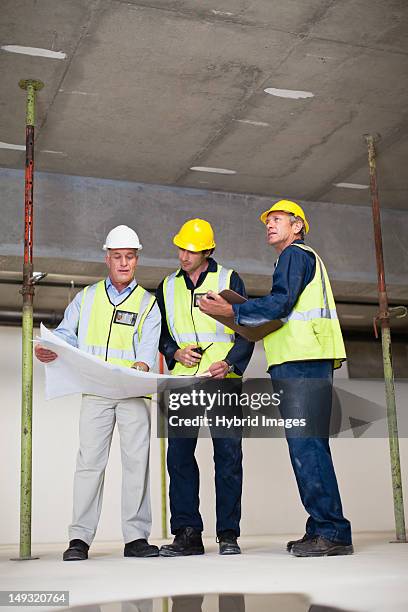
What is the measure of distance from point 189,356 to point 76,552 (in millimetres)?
1134

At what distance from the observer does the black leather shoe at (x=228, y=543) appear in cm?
394

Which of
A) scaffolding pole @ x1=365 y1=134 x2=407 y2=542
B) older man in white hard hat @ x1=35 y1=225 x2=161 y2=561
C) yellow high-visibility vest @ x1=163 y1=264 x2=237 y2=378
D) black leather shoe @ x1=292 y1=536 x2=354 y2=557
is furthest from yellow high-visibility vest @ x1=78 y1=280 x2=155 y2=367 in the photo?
scaffolding pole @ x1=365 y1=134 x2=407 y2=542

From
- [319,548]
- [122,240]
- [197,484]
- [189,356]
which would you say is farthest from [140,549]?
[122,240]

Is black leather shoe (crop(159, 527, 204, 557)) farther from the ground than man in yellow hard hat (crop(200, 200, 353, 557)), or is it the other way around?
man in yellow hard hat (crop(200, 200, 353, 557))

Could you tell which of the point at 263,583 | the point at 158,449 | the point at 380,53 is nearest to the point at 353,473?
the point at 158,449

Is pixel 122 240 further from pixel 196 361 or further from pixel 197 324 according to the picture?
pixel 196 361

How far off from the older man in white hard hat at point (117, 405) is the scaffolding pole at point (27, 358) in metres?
0.41

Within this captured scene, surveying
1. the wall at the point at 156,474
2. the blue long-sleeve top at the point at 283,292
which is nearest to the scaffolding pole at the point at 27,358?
the blue long-sleeve top at the point at 283,292

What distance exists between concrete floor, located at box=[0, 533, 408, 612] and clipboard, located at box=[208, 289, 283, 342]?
1.07 meters

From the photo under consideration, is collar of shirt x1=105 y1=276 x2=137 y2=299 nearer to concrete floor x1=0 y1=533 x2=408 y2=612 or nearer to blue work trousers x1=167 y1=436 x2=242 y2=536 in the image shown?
blue work trousers x1=167 y1=436 x2=242 y2=536

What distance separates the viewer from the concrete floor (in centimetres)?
242

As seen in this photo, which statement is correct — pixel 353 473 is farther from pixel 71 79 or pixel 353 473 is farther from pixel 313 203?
pixel 71 79

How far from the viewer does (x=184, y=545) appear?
3.99 metres

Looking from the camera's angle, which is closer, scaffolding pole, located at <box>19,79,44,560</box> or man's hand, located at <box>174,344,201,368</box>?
man's hand, located at <box>174,344,201,368</box>
